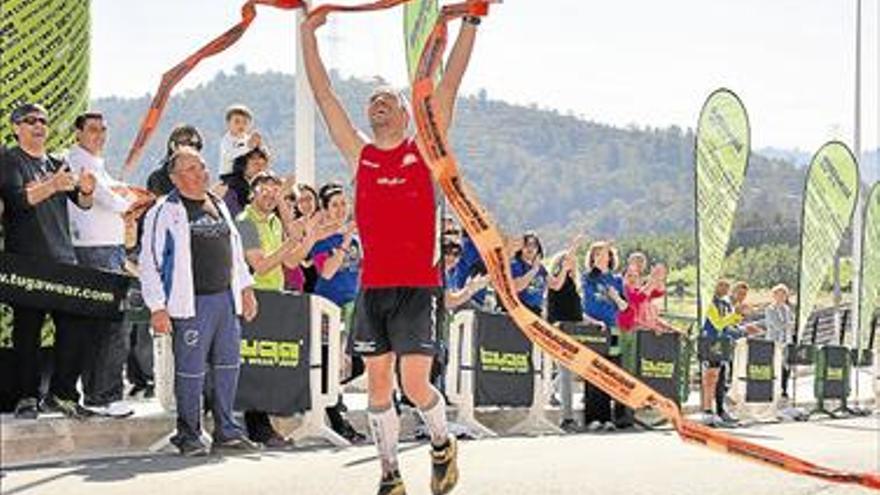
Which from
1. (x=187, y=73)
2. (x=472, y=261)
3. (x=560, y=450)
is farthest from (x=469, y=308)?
(x=187, y=73)

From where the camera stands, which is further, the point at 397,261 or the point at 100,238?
the point at 100,238

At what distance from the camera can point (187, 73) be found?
1063 cm

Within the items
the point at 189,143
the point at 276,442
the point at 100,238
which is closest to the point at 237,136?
the point at 189,143

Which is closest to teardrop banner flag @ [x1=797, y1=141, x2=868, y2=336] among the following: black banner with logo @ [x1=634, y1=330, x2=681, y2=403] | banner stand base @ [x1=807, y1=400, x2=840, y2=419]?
banner stand base @ [x1=807, y1=400, x2=840, y2=419]

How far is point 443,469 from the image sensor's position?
24.1ft

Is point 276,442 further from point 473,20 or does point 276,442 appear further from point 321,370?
point 473,20

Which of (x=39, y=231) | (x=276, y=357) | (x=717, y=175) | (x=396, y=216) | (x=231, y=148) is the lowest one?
(x=276, y=357)

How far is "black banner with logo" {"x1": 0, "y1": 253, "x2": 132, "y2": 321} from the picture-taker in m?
9.23

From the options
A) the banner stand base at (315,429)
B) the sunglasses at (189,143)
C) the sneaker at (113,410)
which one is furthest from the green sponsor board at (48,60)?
the banner stand base at (315,429)

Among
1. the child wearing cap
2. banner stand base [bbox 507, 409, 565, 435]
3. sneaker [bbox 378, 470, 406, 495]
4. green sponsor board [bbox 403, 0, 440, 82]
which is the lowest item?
banner stand base [bbox 507, 409, 565, 435]

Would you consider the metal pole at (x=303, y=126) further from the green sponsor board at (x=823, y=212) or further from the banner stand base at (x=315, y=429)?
the green sponsor board at (x=823, y=212)

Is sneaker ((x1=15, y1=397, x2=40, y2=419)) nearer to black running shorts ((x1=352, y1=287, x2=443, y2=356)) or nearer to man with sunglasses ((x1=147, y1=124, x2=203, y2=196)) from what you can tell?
man with sunglasses ((x1=147, y1=124, x2=203, y2=196))

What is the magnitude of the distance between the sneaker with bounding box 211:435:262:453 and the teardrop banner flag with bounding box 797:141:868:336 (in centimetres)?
1511

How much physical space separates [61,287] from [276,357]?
7.22 ft
